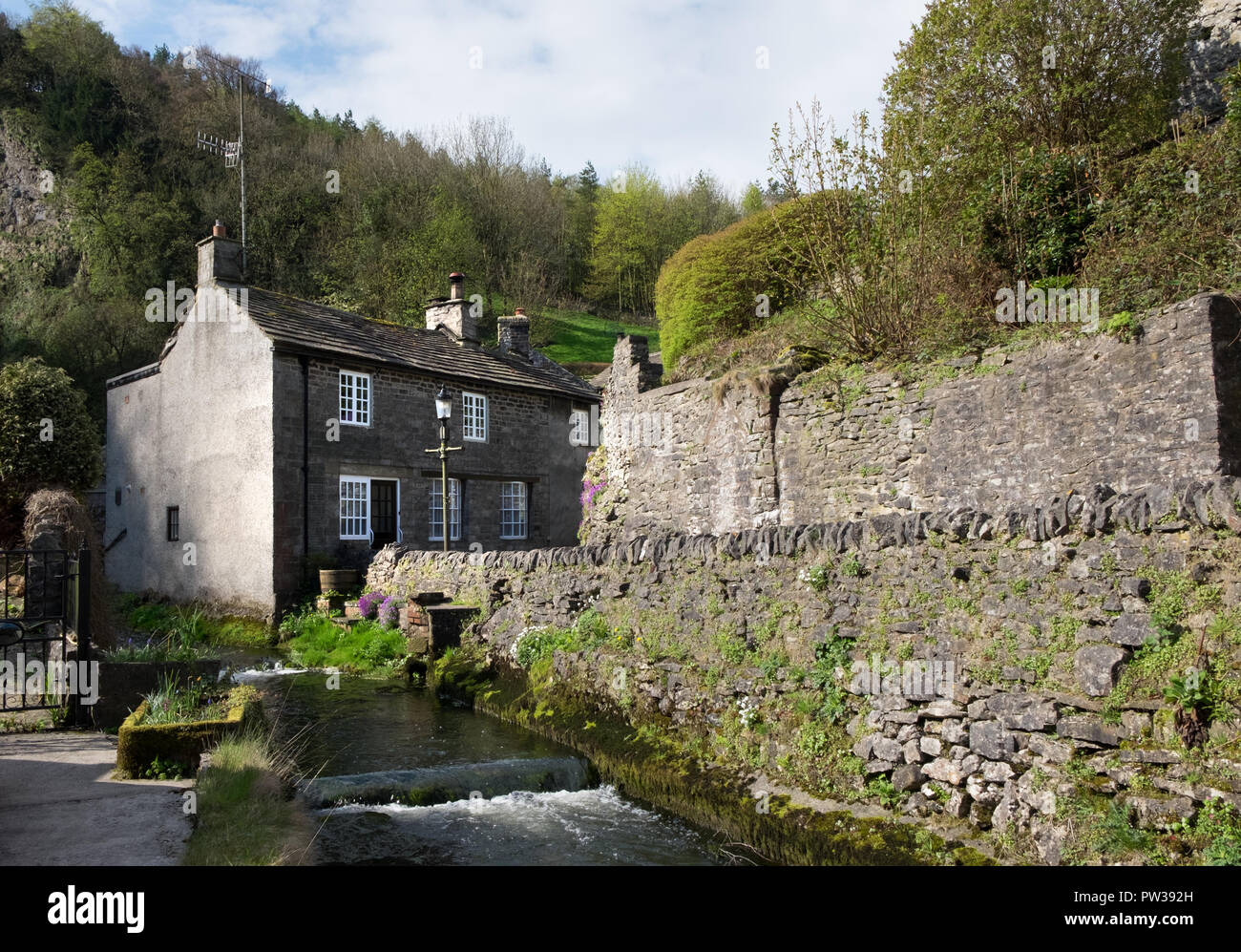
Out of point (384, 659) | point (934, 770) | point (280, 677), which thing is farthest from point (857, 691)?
point (280, 677)

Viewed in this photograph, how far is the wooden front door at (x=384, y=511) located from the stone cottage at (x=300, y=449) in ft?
0.11

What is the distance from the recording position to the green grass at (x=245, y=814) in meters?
5.03

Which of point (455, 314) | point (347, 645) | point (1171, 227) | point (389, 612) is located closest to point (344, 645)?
point (347, 645)

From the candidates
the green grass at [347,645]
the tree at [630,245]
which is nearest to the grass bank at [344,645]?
the green grass at [347,645]

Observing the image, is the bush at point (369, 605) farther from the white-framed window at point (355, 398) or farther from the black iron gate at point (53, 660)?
the black iron gate at point (53, 660)

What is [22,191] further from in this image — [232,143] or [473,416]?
[473,416]

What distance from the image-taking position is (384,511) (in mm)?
20438

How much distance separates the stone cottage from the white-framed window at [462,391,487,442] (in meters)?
0.05

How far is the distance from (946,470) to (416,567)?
10091 mm

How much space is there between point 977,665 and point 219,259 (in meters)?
19.5

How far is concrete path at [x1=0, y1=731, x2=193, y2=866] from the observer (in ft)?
16.1

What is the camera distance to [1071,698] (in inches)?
215

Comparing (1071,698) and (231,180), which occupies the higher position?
(231,180)

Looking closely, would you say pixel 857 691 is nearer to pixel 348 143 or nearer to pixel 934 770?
pixel 934 770
